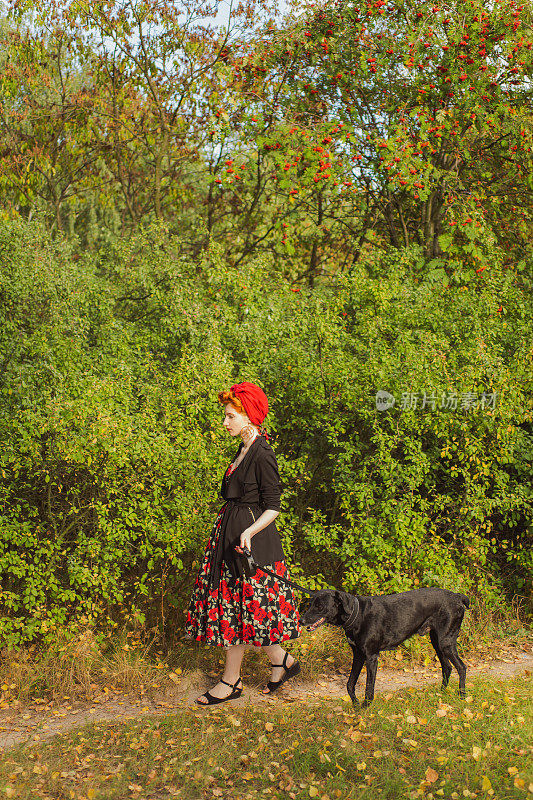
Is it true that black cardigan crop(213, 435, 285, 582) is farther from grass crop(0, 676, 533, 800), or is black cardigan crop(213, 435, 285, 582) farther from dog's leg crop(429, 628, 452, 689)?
dog's leg crop(429, 628, 452, 689)

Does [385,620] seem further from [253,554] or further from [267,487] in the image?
[267,487]

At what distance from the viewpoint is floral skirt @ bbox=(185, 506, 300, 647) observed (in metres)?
4.36

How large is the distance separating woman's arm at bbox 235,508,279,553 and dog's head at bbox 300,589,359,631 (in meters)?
0.47

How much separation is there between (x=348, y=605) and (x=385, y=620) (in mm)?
301

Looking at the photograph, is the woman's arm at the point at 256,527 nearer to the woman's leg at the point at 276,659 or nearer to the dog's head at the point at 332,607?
the dog's head at the point at 332,607

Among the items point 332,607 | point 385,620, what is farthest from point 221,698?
point 385,620

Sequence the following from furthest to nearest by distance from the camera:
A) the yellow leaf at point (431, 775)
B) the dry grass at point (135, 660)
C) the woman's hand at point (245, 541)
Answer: the dry grass at point (135, 660) → the woman's hand at point (245, 541) → the yellow leaf at point (431, 775)

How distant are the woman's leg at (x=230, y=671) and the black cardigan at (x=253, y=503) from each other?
485mm

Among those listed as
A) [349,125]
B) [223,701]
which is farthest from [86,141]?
[223,701]

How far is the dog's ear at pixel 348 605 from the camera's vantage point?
413cm

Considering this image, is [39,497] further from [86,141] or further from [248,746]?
[86,141]

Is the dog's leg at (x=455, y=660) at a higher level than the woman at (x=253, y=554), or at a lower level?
lower

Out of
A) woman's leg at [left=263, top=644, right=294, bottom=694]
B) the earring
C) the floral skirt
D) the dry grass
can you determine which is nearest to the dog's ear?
the floral skirt

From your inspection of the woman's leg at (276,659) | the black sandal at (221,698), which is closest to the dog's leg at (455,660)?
the woman's leg at (276,659)
